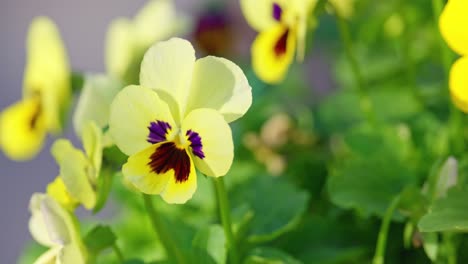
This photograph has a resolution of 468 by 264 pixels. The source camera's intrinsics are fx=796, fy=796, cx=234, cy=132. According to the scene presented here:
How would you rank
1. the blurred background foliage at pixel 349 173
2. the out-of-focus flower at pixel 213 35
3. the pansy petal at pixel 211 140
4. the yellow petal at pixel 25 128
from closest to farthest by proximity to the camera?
the pansy petal at pixel 211 140 < the blurred background foliage at pixel 349 173 < the yellow petal at pixel 25 128 < the out-of-focus flower at pixel 213 35

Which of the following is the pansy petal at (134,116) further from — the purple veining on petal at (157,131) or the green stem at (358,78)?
the green stem at (358,78)

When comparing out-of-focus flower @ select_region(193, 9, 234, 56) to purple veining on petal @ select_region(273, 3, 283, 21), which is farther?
out-of-focus flower @ select_region(193, 9, 234, 56)

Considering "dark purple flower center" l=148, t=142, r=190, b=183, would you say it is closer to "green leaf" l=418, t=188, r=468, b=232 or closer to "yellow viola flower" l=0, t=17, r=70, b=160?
"green leaf" l=418, t=188, r=468, b=232

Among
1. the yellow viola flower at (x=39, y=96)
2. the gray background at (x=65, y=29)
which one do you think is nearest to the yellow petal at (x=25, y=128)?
the yellow viola flower at (x=39, y=96)

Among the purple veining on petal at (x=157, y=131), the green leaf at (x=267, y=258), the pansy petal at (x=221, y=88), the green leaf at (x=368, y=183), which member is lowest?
the green leaf at (x=368, y=183)

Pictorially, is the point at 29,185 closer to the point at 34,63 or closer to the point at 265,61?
the point at 34,63

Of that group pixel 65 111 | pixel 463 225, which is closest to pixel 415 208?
pixel 463 225

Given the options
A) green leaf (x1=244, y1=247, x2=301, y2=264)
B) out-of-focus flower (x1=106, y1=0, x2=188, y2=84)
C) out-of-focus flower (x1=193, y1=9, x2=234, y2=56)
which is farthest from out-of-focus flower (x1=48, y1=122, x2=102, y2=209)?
out-of-focus flower (x1=193, y1=9, x2=234, y2=56)
